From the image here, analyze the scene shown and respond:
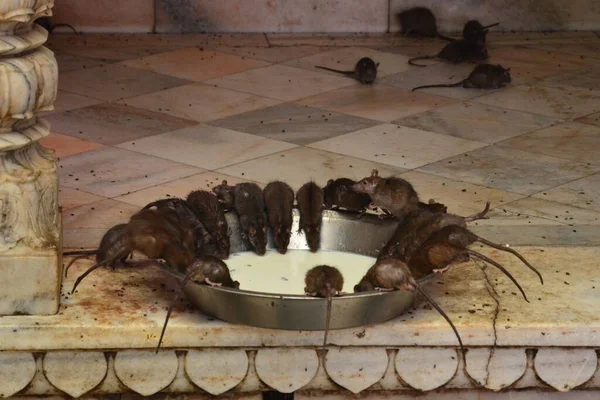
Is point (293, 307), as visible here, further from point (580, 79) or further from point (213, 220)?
point (580, 79)

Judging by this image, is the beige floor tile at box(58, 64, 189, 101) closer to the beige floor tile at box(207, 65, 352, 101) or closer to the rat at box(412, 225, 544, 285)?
the beige floor tile at box(207, 65, 352, 101)

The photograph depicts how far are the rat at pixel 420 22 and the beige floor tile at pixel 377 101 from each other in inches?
69.5

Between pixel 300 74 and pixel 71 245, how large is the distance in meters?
4.19

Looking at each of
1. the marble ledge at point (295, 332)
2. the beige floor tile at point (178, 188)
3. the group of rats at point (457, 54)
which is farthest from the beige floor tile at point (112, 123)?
the marble ledge at point (295, 332)

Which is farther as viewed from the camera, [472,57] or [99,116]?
[472,57]

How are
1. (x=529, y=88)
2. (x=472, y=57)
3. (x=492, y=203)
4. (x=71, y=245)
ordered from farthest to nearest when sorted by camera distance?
(x=472, y=57)
(x=529, y=88)
(x=492, y=203)
(x=71, y=245)

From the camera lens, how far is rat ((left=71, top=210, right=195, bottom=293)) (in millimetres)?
4086

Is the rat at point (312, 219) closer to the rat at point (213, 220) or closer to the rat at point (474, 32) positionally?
the rat at point (213, 220)

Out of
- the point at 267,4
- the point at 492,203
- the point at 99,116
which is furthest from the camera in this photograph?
the point at 267,4

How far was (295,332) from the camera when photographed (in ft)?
13.7

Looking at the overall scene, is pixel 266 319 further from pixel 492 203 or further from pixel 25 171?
pixel 492 203

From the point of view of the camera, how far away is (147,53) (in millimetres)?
9641

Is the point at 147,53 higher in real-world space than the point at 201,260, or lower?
lower

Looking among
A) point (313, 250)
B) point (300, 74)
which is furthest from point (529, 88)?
point (313, 250)
